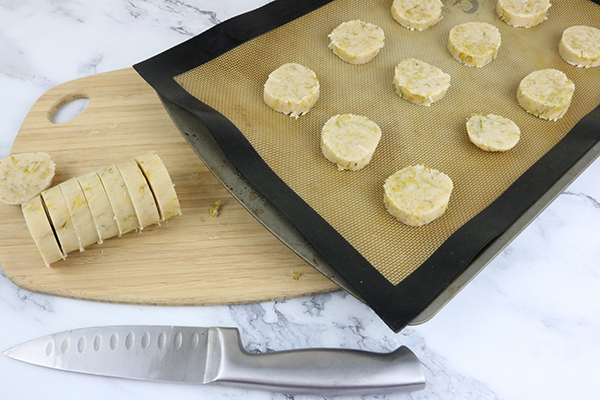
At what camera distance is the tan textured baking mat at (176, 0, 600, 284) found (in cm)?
252

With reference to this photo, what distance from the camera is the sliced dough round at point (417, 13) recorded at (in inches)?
135

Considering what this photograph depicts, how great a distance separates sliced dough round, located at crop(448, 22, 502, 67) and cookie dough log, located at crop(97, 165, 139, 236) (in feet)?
7.47

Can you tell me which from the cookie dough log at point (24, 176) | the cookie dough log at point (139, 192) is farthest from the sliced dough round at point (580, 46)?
the cookie dough log at point (24, 176)

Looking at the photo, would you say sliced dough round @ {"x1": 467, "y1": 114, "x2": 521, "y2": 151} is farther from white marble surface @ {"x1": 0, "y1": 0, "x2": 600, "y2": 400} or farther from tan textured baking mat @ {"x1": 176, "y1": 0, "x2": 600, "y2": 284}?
white marble surface @ {"x1": 0, "y1": 0, "x2": 600, "y2": 400}

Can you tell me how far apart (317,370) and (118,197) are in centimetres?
126

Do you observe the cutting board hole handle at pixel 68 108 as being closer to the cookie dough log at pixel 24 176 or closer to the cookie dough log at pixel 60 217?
the cookie dough log at pixel 24 176

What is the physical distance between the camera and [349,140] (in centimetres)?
269

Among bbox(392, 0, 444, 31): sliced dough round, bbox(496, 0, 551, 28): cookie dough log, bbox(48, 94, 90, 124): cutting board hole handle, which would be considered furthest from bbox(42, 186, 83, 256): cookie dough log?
bbox(496, 0, 551, 28): cookie dough log

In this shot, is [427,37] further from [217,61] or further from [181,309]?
[181,309]

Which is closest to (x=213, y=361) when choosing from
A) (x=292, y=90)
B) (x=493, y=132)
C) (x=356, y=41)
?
(x=292, y=90)

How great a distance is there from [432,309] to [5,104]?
3.01 meters

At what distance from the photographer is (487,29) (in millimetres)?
3324

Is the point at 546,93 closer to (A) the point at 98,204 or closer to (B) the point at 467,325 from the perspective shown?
(B) the point at 467,325

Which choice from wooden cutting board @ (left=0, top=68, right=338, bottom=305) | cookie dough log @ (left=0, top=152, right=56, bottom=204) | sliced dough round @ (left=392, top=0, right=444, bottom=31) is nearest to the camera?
wooden cutting board @ (left=0, top=68, right=338, bottom=305)
